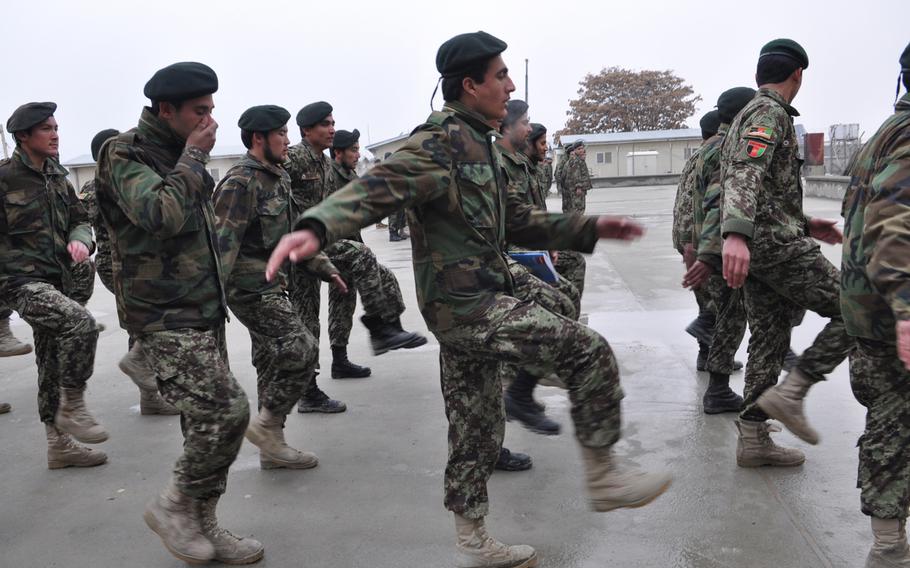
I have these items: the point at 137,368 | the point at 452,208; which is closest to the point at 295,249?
the point at 452,208

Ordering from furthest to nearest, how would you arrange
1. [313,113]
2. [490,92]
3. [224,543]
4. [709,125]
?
1. [709,125]
2. [313,113]
3. [224,543]
4. [490,92]

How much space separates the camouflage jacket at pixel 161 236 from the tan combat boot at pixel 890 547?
2754mm

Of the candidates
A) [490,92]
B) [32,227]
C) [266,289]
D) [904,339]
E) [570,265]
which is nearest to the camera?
[904,339]

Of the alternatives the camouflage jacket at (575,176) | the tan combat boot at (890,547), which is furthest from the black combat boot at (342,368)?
the camouflage jacket at (575,176)

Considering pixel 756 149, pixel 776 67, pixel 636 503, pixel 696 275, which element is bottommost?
pixel 636 503

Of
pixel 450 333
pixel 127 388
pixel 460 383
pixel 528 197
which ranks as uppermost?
pixel 528 197

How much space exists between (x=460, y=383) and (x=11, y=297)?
120 inches

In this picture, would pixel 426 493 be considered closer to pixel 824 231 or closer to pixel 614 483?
pixel 614 483

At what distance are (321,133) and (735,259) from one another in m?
3.44

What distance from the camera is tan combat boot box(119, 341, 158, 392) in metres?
5.20

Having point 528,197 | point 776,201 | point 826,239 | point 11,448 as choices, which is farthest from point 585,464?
point 11,448

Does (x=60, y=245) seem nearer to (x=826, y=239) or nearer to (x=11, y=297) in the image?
(x=11, y=297)

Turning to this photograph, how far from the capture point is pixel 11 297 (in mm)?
4586

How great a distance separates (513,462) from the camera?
419 cm
